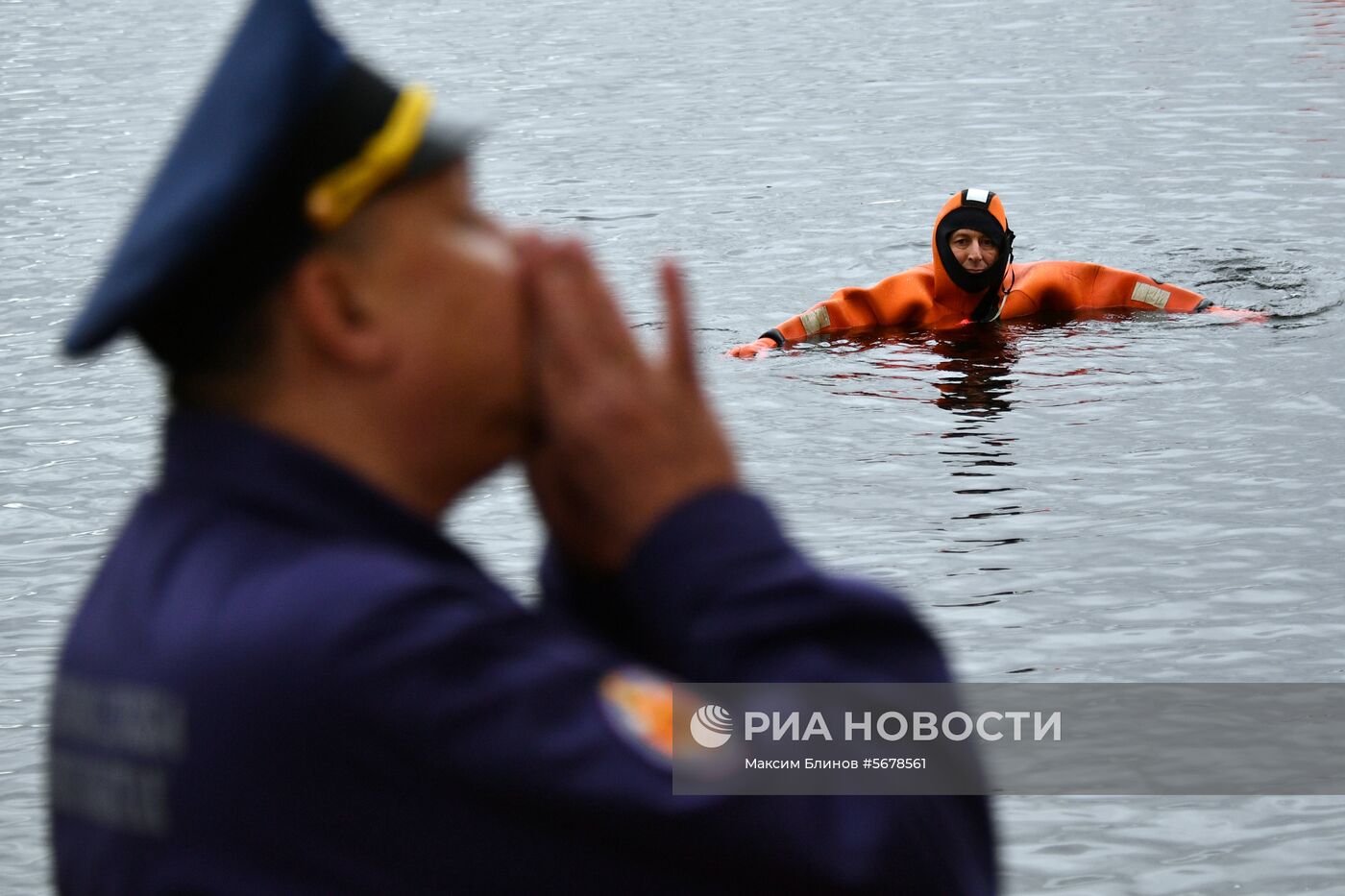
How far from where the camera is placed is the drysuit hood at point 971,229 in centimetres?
1148

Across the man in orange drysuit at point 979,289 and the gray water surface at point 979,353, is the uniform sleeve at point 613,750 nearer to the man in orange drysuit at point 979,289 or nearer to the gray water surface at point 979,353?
the gray water surface at point 979,353

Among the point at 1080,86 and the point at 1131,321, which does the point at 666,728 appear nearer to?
the point at 1131,321

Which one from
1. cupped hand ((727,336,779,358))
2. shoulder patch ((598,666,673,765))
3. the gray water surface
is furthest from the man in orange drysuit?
shoulder patch ((598,666,673,765))

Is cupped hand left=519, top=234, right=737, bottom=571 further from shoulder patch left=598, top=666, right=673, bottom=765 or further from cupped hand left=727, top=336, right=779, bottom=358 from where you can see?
cupped hand left=727, top=336, right=779, bottom=358

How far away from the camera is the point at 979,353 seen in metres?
11.0

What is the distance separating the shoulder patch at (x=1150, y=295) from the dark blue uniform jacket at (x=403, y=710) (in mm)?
10493

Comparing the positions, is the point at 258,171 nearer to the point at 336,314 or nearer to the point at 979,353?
the point at 336,314

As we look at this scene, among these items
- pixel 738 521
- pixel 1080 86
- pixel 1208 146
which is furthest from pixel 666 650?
pixel 1080 86

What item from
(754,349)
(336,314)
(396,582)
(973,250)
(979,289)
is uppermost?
(336,314)

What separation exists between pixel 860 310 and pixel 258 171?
10.2 m

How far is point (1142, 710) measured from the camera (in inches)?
233

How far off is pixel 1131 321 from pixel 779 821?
10.5 meters

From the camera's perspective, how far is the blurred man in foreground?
1.22m

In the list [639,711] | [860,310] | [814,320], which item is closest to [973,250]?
[860,310]
